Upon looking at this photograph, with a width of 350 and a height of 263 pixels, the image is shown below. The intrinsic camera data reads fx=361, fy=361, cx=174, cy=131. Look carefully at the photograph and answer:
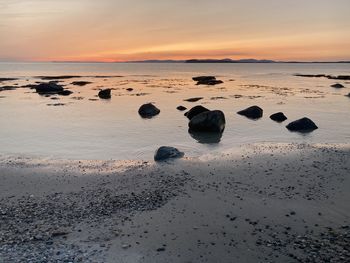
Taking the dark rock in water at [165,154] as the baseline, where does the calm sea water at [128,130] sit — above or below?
below

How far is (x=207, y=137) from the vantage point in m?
26.7

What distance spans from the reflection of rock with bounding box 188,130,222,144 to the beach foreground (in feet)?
18.6

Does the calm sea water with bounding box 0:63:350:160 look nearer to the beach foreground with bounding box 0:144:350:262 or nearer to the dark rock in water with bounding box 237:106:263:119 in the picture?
the dark rock in water with bounding box 237:106:263:119

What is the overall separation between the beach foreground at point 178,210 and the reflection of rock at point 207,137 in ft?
18.6

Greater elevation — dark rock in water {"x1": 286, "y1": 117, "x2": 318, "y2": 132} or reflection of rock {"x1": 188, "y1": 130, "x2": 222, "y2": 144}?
dark rock in water {"x1": 286, "y1": 117, "x2": 318, "y2": 132}

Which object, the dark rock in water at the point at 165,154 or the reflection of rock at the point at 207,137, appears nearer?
the dark rock in water at the point at 165,154

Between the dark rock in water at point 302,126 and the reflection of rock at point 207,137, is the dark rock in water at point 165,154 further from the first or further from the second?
the dark rock in water at point 302,126

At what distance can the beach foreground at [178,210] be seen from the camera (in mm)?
10008

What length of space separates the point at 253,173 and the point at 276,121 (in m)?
18.4

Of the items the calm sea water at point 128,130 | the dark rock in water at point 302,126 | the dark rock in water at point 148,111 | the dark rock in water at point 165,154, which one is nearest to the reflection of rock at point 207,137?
the calm sea water at point 128,130

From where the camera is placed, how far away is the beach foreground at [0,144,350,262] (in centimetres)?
1001

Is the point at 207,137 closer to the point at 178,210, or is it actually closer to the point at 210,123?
the point at 210,123

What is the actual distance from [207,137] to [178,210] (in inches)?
558

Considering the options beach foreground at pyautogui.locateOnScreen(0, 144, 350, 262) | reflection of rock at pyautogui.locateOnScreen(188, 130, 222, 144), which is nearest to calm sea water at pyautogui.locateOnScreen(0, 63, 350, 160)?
reflection of rock at pyautogui.locateOnScreen(188, 130, 222, 144)
